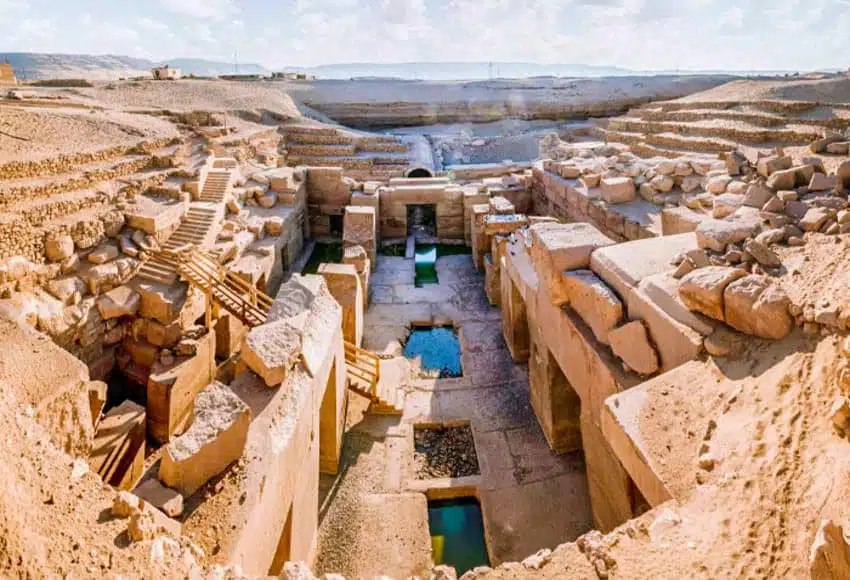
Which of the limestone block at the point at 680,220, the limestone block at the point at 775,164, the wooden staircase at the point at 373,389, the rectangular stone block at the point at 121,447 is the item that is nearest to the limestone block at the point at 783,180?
the limestone block at the point at 775,164

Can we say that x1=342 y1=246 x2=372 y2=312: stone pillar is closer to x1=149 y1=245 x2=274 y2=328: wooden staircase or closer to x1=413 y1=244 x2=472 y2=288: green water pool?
x1=413 y1=244 x2=472 y2=288: green water pool

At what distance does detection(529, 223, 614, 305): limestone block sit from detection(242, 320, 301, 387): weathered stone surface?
244cm

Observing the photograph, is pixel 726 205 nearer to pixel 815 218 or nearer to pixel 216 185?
pixel 815 218

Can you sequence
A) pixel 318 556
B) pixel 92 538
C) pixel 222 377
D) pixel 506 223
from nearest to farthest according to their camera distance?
pixel 92 538 < pixel 318 556 < pixel 222 377 < pixel 506 223

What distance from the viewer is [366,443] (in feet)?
20.7

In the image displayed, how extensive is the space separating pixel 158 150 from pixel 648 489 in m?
13.0

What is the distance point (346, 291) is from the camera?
7996 mm

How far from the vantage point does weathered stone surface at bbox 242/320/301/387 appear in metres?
4.37

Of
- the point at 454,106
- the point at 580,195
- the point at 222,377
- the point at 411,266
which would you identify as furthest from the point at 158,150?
the point at 454,106

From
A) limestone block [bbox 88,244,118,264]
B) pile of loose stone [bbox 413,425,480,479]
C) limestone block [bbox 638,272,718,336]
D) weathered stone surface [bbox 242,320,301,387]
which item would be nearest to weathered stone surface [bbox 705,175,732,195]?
limestone block [bbox 638,272,718,336]

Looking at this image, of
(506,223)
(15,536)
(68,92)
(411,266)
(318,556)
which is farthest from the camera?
(68,92)

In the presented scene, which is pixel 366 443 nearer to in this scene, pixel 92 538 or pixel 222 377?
pixel 222 377

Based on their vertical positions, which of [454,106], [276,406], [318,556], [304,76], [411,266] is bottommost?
[318,556]

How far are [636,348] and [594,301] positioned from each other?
0.64 m
